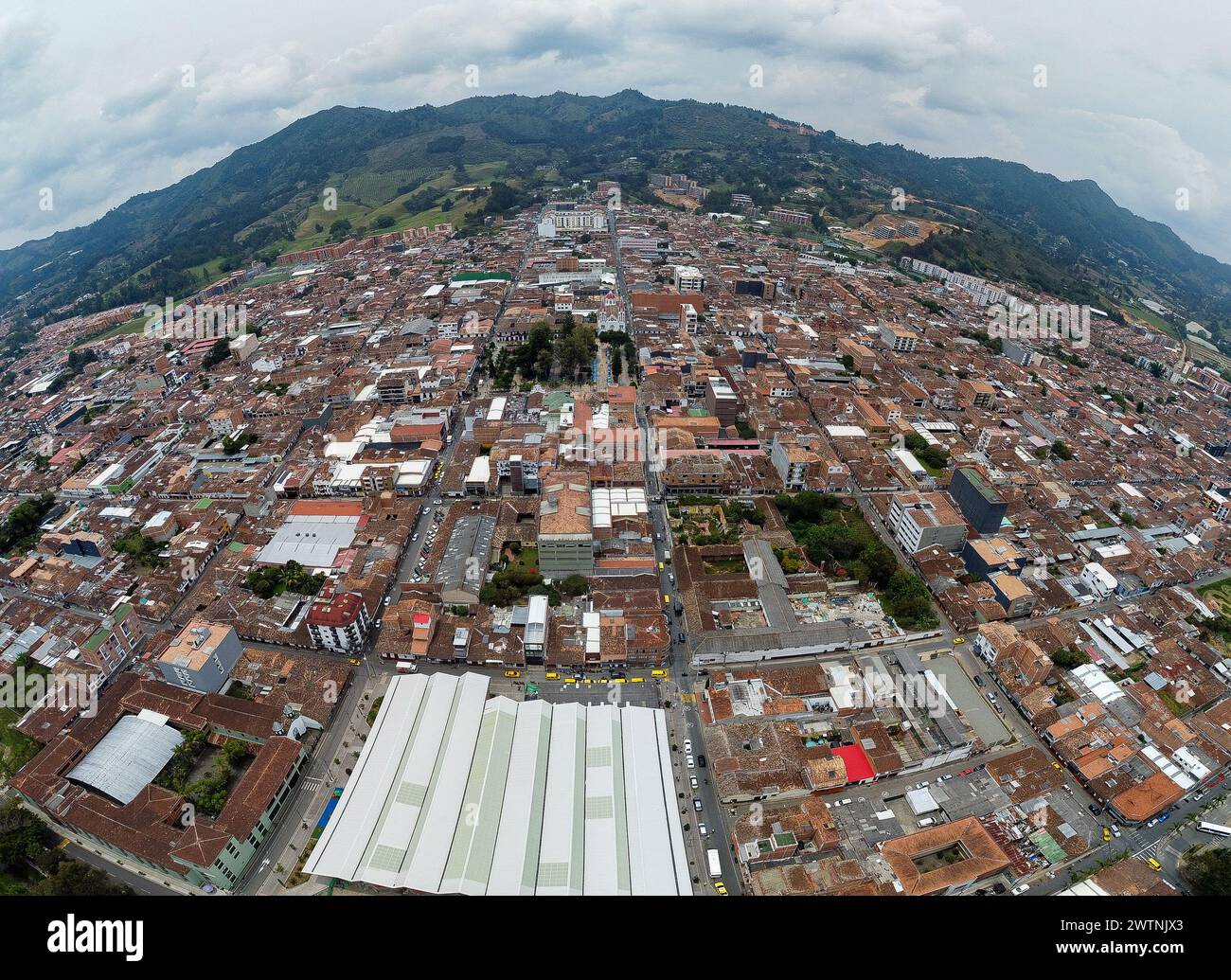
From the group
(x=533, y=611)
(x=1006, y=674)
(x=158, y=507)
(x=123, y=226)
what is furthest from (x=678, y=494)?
(x=123, y=226)

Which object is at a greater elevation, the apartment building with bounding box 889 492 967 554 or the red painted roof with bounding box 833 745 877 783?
the apartment building with bounding box 889 492 967 554

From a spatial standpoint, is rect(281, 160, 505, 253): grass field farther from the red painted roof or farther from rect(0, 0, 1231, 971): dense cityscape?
the red painted roof

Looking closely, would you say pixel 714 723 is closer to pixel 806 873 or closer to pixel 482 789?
pixel 806 873

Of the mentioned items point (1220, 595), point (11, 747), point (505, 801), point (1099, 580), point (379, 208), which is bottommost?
point (505, 801)

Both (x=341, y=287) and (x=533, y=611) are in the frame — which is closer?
(x=533, y=611)

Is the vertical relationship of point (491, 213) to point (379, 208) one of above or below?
below

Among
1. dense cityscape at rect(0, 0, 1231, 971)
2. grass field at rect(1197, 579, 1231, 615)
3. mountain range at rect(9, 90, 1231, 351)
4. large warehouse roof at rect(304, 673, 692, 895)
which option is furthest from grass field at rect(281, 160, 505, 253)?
grass field at rect(1197, 579, 1231, 615)

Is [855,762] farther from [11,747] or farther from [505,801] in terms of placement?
[11,747]

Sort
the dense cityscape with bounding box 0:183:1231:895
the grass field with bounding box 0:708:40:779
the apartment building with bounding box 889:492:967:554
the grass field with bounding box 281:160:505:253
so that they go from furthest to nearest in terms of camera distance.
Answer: the grass field with bounding box 281:160:505:253 < the apartment building with bounding box 889:492:967:554 < the grass field with bounding box 0:708:40:779 < the dense cityscape with bounding box 0:183:1231:895

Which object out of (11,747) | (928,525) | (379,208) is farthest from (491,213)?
(11,747)
